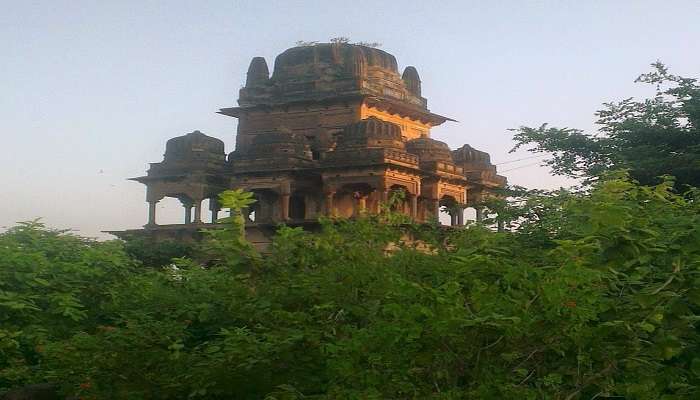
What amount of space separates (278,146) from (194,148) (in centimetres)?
317

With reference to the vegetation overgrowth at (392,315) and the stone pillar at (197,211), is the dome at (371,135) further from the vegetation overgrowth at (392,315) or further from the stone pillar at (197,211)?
the vegetation overgrowth at (392,315)

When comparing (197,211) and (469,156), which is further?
(469,156)

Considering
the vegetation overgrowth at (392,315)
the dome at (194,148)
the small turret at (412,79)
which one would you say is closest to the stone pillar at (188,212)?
the dome at (194,148)

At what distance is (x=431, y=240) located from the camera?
1004 cm

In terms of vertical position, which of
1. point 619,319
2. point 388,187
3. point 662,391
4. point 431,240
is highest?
point 388,187

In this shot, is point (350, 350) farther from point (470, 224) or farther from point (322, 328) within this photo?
point (470, 224)

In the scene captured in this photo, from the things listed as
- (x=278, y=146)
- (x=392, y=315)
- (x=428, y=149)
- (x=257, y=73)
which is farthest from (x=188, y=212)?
(x=392, y=315)

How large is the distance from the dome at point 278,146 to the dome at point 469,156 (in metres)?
6.37

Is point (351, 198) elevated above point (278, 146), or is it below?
below

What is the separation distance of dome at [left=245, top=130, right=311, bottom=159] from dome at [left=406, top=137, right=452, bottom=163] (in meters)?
3.42

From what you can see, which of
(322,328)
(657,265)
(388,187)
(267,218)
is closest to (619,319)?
(657,265)

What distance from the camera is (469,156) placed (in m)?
31.3

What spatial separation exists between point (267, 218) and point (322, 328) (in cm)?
1998

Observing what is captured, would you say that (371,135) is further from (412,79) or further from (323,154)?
(412,79)
